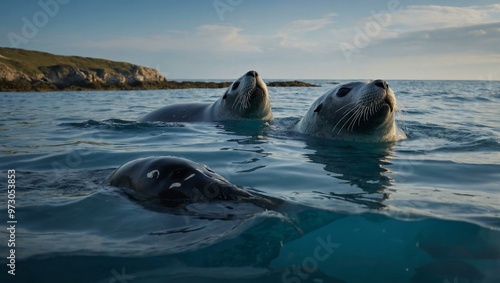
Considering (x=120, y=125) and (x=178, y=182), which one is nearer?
(x=178, y=182)

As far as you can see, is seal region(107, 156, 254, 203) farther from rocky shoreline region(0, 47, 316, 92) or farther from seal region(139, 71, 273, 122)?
rocky shoreline region(0, 47, 316, 92)

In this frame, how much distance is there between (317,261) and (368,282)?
295mm

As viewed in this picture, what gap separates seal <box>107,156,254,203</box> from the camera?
3.39 m

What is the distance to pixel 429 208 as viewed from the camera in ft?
11.1

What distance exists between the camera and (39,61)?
199ft

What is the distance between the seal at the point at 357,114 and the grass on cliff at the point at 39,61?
170 ft

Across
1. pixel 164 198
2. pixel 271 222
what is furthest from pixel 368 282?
pixel 164 198

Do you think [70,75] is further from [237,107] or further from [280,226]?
[280,226]

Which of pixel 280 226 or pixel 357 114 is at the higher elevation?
pixel 357 114

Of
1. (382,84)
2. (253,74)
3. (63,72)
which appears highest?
(63,72)

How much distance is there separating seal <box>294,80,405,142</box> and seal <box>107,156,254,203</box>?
3.27 meters

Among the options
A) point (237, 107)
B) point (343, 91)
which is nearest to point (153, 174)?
point (343, 91)

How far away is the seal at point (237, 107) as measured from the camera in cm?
943

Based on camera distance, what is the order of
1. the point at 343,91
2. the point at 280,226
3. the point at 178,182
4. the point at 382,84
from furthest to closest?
the point at 343,91, the point at 382,84, the point at 178,182, the point at 280,226
